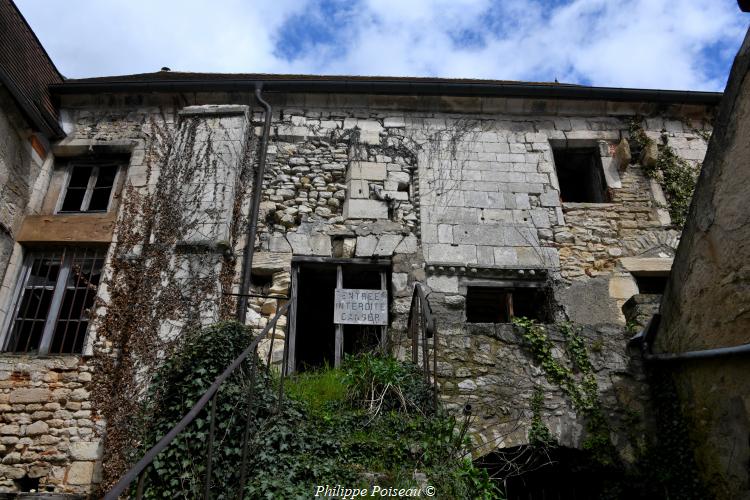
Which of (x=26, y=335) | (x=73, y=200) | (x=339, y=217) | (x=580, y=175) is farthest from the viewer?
(x=580, y=175)

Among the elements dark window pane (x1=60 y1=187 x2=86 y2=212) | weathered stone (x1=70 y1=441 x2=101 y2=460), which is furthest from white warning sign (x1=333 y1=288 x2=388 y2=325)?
dark window pane (x1=60 y1=187 x2=86 y2=212)

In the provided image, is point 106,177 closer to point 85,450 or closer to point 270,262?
point 270,262

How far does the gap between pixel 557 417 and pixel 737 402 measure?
1.32 meters

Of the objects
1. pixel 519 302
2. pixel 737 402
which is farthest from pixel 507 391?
pixel 519 302

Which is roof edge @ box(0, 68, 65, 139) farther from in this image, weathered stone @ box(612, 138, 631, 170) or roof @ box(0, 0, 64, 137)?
weathered stone @ box(612, 138, 631, 170)

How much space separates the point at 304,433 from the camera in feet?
13.4

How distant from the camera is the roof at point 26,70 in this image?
7.01 metres

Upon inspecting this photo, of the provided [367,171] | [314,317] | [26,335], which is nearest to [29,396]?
[26,335]

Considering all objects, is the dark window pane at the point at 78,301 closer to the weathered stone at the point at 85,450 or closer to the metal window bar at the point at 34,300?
the metal window bar at the point at 34,300

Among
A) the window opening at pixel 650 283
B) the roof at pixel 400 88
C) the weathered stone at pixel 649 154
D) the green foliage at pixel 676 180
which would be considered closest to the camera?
the window opening at pixel 650 283

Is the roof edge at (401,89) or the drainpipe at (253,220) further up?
the roof edge at (401,89)

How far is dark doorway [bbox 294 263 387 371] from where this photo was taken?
21.5 ft

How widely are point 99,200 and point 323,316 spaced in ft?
11.5

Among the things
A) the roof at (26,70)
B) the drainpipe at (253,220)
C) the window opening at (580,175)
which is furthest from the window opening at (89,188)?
the window opening at (580,175)
